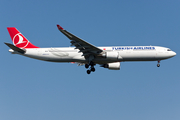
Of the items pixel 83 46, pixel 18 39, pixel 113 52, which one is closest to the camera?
pixel 83 46

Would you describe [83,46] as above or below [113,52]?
above

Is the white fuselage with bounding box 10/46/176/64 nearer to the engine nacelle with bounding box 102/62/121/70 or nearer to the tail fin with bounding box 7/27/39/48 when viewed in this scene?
the tail fin with bounding box 7/27/39/48

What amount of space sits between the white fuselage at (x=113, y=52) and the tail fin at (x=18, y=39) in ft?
6.97

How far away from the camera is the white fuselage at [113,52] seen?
4028 cm

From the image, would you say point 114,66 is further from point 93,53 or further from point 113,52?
point 93,53

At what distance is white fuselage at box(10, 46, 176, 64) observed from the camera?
40.3 m

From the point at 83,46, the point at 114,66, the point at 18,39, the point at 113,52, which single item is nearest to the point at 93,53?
the point at 83,46

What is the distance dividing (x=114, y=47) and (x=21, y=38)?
51.8 ft

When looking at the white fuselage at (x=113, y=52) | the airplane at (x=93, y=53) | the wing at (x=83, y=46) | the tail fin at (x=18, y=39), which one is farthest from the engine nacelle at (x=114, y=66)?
the tail fin at (x=18, y=39)

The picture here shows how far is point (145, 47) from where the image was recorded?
135 ft

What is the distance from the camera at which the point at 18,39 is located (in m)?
44.9

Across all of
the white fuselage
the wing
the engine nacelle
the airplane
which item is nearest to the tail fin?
the airplane

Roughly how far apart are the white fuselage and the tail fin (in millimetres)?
2124

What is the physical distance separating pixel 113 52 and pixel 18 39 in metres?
16.4
